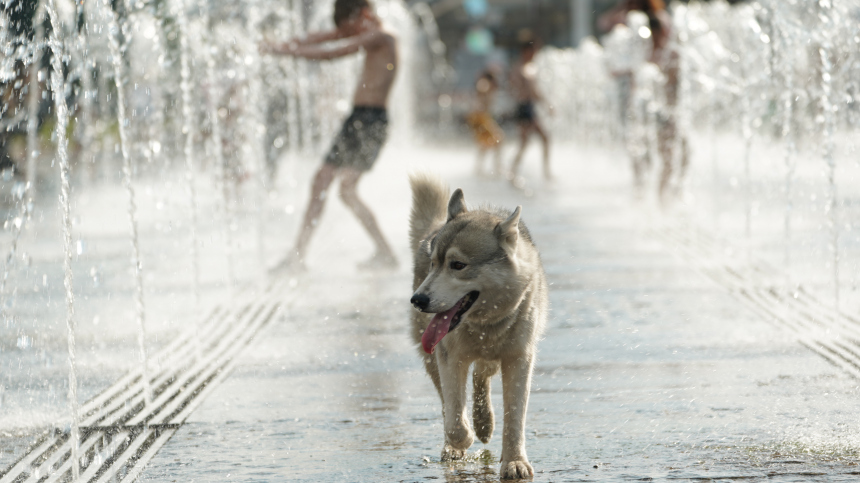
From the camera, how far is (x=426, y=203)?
485 cm

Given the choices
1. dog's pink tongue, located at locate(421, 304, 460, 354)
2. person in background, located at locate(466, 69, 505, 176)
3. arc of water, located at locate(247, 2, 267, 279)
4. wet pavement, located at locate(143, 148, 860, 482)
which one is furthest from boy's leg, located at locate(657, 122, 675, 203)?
dog's pink tongue, located at locate(421, 304, 460, 354)

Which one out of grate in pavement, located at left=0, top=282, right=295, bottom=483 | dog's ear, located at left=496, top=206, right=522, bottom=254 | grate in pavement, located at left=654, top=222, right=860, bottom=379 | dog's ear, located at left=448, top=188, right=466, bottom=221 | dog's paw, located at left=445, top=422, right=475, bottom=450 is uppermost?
dog's ear, located at left=448, top=188, right=466, bottom=221

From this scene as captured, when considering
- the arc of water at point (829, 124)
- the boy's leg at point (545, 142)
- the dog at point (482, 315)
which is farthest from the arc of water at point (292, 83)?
the dog at point (482, 315)

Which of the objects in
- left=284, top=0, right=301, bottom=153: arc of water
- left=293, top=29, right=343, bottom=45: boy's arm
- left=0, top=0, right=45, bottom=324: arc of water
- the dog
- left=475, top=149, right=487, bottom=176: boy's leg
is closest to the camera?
the dog

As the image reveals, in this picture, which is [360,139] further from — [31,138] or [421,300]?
[31,138]

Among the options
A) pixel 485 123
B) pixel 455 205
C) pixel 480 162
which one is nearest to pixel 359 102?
pixel 455 205

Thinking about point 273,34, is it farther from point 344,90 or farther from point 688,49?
point 688,49

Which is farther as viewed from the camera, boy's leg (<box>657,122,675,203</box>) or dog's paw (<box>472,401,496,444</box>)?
boy's leg (<box>657,122,675,203</box>)

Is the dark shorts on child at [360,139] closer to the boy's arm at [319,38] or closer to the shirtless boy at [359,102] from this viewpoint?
the shirtless boy at [359,102]

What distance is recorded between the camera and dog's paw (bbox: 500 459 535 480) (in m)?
3.98

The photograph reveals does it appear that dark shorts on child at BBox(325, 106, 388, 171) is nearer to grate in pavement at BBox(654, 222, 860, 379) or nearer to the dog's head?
grate in pavement at BBox(654, 222, 860, 379)

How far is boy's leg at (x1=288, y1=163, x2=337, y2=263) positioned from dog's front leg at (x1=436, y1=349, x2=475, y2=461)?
4.69 m

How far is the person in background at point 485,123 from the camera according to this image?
1816cm

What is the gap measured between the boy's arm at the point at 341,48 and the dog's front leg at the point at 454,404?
14.9 ft
